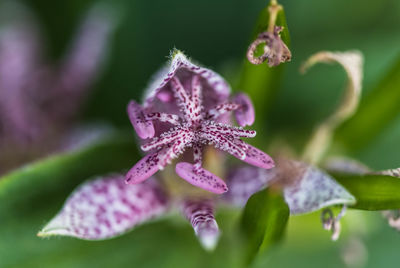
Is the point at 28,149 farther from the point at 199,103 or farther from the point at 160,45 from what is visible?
the point at 199,103

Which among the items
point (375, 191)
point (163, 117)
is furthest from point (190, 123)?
point (375, 191)

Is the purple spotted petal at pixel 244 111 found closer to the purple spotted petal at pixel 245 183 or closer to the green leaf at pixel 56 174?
the purple spotted petal at pixel 245 183

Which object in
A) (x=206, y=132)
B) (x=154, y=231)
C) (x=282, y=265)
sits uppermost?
(x=206, y=132)

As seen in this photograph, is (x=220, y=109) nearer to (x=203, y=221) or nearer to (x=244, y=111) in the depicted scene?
(x=244, y=111)

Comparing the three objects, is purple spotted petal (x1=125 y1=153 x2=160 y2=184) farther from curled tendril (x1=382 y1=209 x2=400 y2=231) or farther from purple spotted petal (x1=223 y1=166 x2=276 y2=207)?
curled tendril (x1=382 y1=209 x2=400 y2=231)

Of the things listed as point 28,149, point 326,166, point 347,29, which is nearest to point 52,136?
point 28,149

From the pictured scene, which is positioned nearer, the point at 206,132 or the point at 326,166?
the point at 206,132
